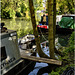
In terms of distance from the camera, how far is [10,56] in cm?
760

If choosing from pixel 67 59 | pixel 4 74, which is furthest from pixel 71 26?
pixel 4 74

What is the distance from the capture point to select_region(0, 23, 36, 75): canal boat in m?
7.06

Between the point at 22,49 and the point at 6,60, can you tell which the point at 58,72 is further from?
the point at 22,49

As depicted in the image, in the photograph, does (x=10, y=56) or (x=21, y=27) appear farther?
(x=21, y=27)

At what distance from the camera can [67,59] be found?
9688 mm

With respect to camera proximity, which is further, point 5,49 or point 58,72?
point 58,72

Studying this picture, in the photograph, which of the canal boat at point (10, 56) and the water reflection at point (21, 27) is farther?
the water reflection at point (21, 27)

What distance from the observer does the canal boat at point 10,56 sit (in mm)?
7062

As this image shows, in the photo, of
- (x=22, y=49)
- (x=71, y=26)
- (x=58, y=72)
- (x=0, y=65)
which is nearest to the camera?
(x=0, y=65)

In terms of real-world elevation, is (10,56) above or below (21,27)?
below

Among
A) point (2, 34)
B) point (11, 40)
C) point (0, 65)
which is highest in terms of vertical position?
point (2, 34)

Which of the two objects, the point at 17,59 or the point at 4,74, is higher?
the point at 17,59

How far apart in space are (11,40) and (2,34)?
0.91 m

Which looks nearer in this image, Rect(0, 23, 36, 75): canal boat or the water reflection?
Rect(0, 23, 36, 75): canal boat
